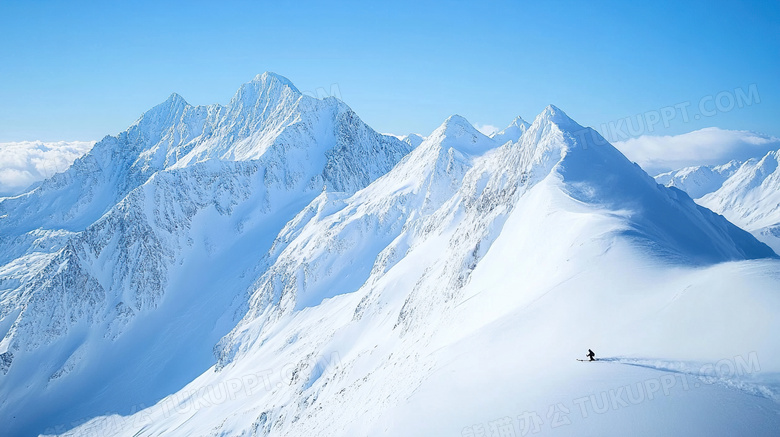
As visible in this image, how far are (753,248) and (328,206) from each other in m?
112

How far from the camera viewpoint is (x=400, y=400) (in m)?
30.7

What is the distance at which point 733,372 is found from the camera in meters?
19.4

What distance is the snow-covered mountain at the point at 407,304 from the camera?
72.6ft

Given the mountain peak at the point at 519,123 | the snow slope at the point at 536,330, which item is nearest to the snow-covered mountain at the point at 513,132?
the mountain peak at the point at 519,123

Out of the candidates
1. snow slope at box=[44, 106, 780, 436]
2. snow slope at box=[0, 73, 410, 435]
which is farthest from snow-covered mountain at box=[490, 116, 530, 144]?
snow slope at box=[0, 73, 410, 435]

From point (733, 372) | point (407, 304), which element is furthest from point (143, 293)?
point (733, 372)

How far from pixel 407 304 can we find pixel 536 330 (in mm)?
37069

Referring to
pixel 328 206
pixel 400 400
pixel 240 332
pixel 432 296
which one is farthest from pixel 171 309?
pixel 400 400

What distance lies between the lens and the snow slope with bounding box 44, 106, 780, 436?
19.9 meters

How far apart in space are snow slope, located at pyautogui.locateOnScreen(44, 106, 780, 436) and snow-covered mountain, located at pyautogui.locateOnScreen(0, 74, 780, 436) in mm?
189

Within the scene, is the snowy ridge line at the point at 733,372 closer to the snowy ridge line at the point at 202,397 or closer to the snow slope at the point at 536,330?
the snow slope at the point at 536,330

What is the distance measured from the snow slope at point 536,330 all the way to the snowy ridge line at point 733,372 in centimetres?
7

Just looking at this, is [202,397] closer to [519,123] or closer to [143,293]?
[143,293]

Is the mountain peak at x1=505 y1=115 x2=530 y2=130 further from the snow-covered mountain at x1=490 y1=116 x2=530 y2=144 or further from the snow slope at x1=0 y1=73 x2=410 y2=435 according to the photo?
the snow slope at x1=0 y1=73 x2=410 y2=435
